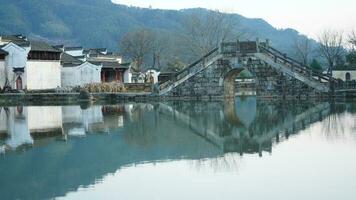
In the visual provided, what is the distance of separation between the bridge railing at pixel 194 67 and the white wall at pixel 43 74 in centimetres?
1775

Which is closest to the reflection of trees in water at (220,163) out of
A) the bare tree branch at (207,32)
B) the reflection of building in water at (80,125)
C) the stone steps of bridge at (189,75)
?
the reflection of building in water at (80,125)

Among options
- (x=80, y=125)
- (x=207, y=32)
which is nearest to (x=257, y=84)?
(x=80, y=125)

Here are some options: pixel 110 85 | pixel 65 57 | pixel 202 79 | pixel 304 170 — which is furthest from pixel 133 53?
pixel 304 170

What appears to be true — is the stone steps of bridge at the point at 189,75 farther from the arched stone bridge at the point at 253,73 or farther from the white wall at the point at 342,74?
the white wall at the point at 342,74

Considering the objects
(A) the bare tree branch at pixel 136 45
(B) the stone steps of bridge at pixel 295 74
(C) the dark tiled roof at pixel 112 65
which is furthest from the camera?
(A) the bare tree branch at pixel 136 45

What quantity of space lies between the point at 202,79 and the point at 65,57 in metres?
26.4

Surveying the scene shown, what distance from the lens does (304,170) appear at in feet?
47.6

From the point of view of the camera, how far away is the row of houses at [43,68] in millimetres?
62281

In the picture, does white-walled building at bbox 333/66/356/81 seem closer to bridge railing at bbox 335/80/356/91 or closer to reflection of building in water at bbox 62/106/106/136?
bridge railing at bbox 335/80/356/91

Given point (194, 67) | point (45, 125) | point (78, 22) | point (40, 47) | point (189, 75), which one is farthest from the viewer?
point (78, 22)

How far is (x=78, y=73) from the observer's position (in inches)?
2594

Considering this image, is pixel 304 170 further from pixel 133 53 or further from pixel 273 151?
pixel 133 53

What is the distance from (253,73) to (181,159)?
31.3m

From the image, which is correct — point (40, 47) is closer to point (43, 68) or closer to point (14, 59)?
point (43, 68)
